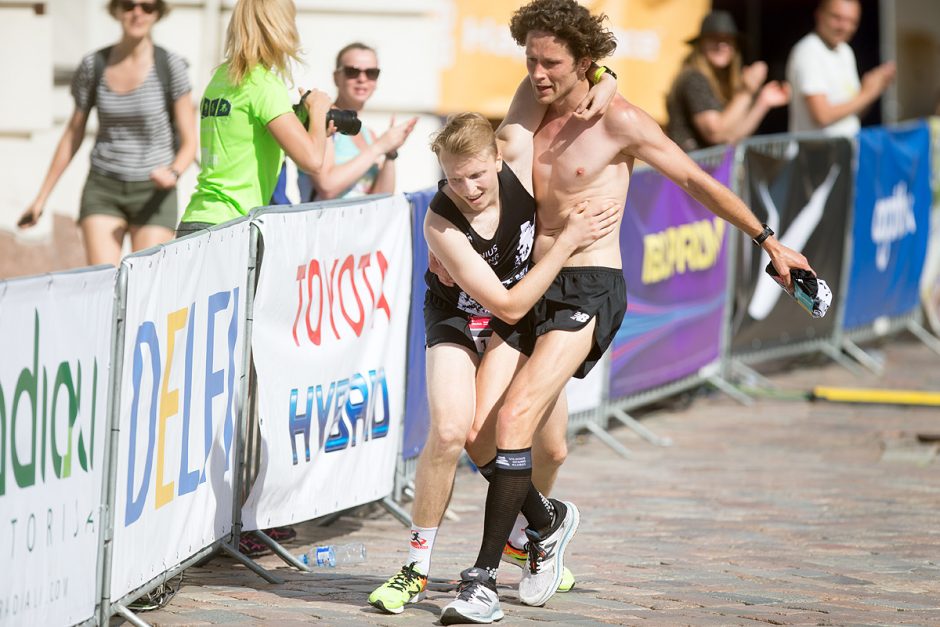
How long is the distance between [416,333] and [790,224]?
15.1 feet

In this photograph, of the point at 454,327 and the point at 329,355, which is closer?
the point at 454,327

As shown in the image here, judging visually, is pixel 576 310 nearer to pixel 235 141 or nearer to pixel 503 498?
pixel 503 498

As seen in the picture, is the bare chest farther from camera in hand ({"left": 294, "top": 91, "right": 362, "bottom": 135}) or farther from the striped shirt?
the striped shirt

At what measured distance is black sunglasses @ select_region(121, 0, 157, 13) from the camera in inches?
335

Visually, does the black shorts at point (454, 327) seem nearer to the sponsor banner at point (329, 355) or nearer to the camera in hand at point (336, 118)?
the sponsor banner at point (329, 355)

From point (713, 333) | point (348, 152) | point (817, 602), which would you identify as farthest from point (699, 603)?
point (713, 333)

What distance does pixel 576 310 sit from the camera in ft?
18.6

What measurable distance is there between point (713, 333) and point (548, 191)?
16.9ft

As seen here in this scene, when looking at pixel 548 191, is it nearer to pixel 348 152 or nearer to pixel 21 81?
pixel 348 152

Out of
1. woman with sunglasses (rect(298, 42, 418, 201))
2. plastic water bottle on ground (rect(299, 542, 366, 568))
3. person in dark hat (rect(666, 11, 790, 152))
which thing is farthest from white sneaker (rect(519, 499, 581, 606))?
person in dark hat (rect(666, 11, 790, 152))

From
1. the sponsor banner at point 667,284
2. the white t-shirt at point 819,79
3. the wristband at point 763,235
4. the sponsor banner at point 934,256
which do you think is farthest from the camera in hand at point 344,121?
the sponsor banner at point 934,256

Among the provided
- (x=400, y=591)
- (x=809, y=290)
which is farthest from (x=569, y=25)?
(x=400, y=591)

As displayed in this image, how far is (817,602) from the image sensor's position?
5773mm

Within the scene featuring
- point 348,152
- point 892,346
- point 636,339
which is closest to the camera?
point 348,152
